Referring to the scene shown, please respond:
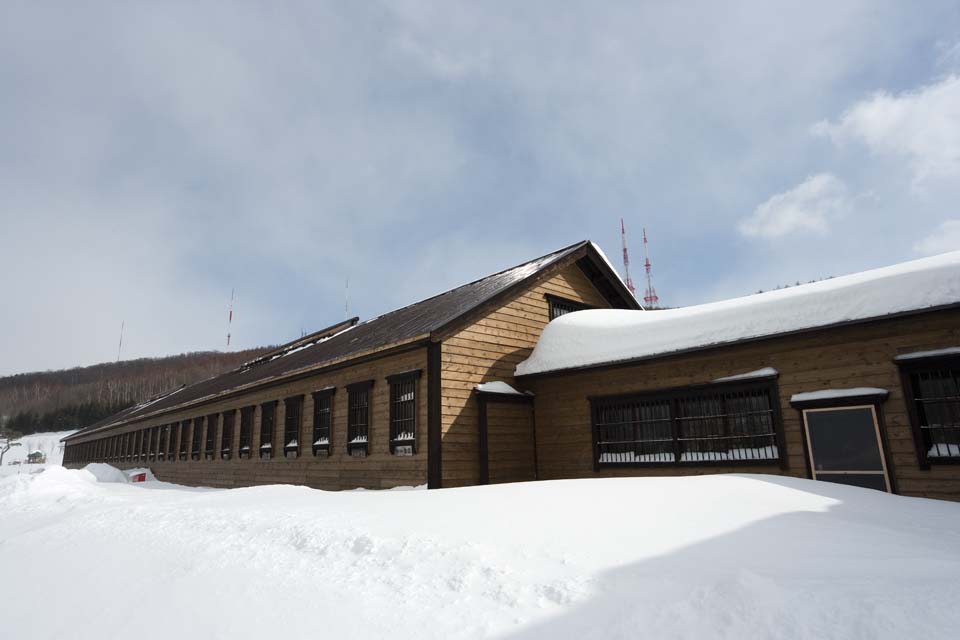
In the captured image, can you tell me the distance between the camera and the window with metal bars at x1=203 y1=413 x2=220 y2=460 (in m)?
24.0

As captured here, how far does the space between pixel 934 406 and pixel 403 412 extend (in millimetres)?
10347

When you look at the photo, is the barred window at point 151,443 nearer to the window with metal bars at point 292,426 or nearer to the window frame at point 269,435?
the window frame at point 269,435

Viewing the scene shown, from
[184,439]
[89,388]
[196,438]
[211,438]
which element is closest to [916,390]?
[211,438]

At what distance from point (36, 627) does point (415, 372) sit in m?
8.66

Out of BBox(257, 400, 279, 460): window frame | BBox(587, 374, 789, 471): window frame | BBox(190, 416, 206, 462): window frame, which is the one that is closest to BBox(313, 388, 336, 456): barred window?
BBox(257, 400, 279, 460): window frame

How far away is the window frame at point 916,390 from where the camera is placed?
8.74 metres

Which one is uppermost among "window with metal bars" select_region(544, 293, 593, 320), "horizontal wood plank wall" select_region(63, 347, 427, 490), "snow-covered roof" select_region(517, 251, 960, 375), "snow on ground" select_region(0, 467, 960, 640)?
"window with metal bars" select_region(544, 293, 593, 320)

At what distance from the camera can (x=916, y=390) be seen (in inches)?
360

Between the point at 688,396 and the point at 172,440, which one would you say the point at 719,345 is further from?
the point at 172,440

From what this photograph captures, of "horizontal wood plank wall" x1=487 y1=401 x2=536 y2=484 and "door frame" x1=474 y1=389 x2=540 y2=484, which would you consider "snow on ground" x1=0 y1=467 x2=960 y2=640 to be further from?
"horizontal wood plank wall" x1=487 y1=401 x2=536 y2=484

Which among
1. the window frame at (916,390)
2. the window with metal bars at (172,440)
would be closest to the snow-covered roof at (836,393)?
the window frame at (916,390)

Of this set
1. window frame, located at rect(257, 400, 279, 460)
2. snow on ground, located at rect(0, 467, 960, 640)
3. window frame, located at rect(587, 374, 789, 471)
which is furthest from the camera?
window frame, located at rect(257, 400, 279, 460)

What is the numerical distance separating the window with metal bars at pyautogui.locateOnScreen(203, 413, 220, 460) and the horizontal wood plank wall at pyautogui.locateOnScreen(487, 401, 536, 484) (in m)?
15.4

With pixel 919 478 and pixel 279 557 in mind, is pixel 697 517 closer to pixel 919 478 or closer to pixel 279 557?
pixel 279 557
